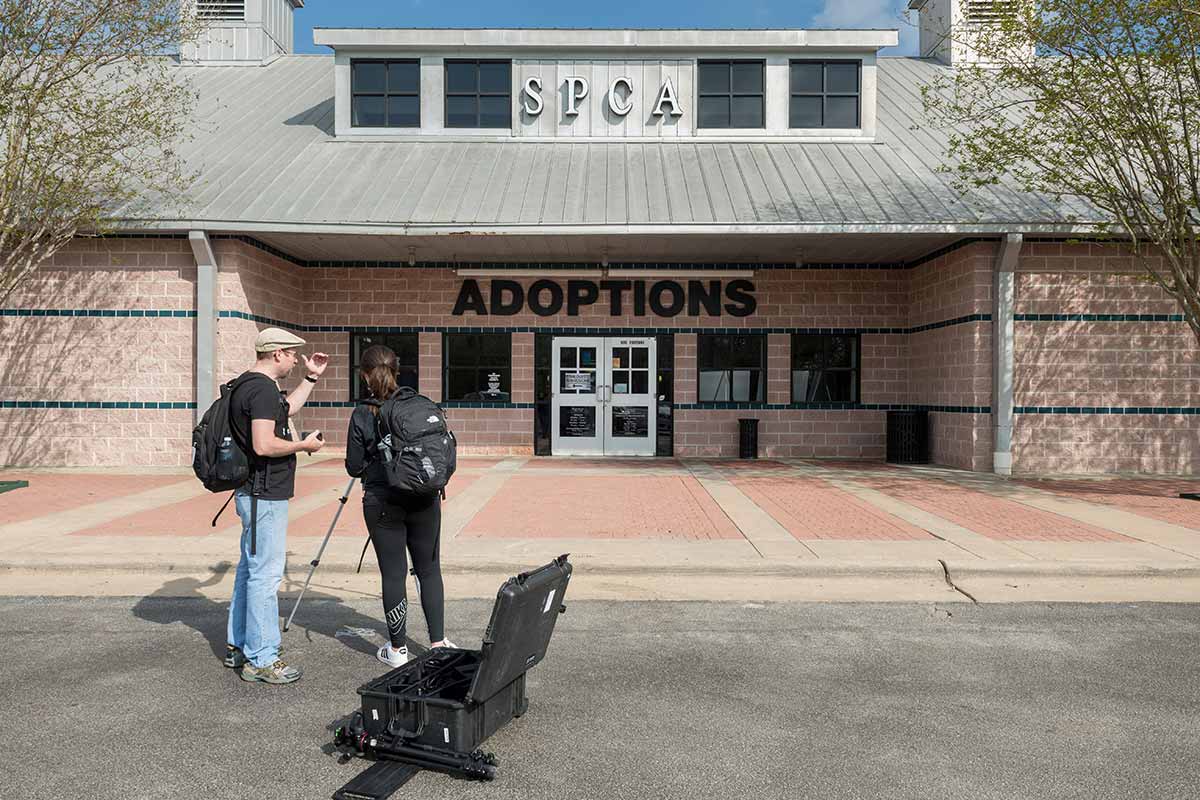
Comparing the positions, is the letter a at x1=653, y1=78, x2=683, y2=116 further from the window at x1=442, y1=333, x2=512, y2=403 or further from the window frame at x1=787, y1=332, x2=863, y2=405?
the window at x1=442, y1=333, x2=512, y2=403

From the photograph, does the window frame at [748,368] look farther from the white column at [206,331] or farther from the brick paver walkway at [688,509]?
the white column at [206,331]

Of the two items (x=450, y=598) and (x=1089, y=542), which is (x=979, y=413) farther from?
(x=450, y=598)

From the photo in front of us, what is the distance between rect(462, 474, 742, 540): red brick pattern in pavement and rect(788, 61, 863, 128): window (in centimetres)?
844

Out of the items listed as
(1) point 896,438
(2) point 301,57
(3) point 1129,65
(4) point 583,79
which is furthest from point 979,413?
(2) point 301,57

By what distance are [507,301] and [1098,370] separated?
1051 cm

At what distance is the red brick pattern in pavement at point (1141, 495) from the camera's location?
9578mm

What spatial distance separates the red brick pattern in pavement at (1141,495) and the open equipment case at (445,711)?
8.36 m

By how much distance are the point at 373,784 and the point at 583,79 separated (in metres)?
15.7

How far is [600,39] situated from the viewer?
16.5 meters

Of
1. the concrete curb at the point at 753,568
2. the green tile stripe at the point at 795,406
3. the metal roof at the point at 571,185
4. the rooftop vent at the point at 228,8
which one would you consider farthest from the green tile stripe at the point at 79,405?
the rooftop vent at the point at 228,8

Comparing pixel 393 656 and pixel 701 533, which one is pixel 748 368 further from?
pixel 393 656

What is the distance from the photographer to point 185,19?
40.9 feet

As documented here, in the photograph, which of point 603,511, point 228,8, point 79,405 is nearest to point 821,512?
point 603,511

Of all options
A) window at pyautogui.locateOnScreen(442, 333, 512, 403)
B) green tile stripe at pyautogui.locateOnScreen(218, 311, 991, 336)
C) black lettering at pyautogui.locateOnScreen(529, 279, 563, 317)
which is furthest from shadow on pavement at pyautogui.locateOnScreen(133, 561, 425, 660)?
black lettering at pyautogui.locateOnScreen(529, 279, 563, 317)
